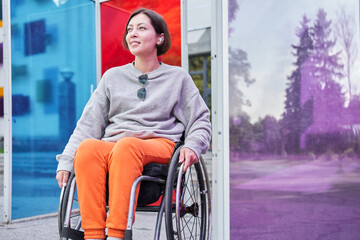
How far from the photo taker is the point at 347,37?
1842mm

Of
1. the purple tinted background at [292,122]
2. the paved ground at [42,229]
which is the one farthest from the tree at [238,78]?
the paved ground at [42,229]

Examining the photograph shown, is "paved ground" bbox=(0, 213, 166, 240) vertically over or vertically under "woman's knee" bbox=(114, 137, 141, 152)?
under

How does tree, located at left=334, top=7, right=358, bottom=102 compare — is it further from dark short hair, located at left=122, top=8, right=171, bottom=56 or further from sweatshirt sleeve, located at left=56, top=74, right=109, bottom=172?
sweatshirt sleeve, located at left=56, top=74, right=109, bottom=172

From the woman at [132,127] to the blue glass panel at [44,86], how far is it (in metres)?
1.25

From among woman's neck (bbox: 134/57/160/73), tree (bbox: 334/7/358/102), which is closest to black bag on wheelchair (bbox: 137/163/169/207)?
woman's neck (bbox: 134/57/160/73)

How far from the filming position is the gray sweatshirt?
1771mm

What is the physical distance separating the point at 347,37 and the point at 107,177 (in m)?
1.16

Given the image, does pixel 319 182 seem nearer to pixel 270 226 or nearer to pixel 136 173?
pixel 270 226

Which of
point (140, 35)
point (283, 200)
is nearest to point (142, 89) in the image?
point (140, 35)

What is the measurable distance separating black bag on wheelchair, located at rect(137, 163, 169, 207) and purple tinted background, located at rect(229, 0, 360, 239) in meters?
0.31

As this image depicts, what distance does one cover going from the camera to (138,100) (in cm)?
183

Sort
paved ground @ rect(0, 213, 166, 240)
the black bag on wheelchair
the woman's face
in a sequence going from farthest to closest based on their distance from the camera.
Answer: paved ground @ rect(0, 213, 166, 240) → the woman's face → the black bag on wheelchair

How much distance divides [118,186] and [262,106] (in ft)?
2.27

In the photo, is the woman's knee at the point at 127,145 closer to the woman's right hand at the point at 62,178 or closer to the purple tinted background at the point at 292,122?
the woman's right hand at the point at 62,178
